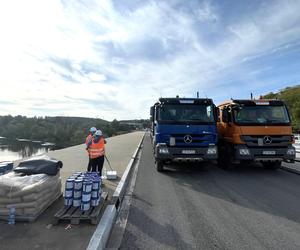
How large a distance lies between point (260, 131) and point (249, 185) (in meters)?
2.57

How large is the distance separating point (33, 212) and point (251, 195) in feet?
17.8

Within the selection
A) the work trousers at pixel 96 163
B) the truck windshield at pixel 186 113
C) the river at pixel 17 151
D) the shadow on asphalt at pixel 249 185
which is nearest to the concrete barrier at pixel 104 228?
the work trousers at pixel 96 163

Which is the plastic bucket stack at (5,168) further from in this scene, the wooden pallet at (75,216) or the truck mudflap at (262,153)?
the truck mudflap at (262,153)

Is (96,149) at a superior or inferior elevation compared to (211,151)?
superior

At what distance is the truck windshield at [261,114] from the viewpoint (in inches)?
408

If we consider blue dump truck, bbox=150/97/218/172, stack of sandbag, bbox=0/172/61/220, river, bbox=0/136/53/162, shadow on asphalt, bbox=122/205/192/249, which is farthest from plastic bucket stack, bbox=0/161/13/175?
river, bbox=0/136/53/162

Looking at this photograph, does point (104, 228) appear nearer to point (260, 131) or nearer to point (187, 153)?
point (187, 153)

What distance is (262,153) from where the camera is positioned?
1016 centimetres

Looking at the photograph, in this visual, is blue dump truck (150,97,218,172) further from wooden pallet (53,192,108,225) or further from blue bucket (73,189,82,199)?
wooden pallet (53,192,108,225)

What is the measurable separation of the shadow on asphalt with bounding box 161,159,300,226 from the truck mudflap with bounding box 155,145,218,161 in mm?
743

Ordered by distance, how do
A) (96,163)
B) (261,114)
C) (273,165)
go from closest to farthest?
1. (96,163)
2. (261,114)
3. (273,165)

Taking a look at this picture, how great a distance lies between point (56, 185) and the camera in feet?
20.0

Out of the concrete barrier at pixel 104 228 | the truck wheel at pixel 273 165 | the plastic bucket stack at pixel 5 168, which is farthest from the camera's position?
the truck wheel at pixel 273 165

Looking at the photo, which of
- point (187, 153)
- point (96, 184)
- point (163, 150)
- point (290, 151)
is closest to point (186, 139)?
point (187, 153)
